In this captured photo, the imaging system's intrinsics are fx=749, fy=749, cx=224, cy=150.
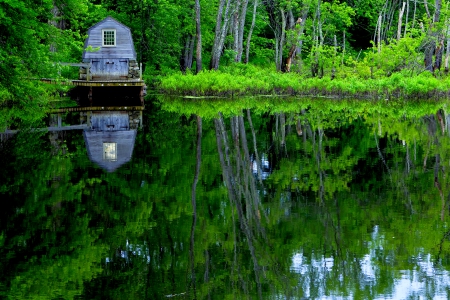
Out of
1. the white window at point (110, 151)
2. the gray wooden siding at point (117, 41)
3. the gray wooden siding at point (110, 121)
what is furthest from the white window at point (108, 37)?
the white window at point (110, 151)

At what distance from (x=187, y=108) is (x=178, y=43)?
61.4ft

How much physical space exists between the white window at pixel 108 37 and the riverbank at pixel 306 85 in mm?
3550

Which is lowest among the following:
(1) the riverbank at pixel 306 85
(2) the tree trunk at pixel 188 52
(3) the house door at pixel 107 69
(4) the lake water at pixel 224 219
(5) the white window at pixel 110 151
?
(4) the lake water at pixel 224 219

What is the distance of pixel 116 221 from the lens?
8430mm

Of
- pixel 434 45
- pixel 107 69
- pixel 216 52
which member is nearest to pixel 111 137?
pixel 107 69

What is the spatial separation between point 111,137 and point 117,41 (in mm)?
22976

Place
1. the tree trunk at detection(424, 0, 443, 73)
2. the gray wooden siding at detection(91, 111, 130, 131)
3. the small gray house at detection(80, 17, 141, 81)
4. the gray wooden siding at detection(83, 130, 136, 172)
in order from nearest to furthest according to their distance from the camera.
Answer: the gray wooden siding at detection(83, 130, 136, 172) < the gray wooden siding at detection(91, 111, 130, 131) < the tree trunk at detection(424, 0, 443, 73) < the small gray house at detection(80, 17, 141, 81)

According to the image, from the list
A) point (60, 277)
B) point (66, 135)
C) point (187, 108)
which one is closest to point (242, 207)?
point (60, 277)

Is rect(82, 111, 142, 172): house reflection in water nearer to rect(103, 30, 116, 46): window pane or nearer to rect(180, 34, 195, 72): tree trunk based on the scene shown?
rect(103, 30, 116, 46): window pane

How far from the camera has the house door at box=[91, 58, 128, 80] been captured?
39.3 metres

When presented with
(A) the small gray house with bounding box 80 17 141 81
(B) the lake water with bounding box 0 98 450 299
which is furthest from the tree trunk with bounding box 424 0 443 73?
(B) the lake water with bounding box 0 98 450 299

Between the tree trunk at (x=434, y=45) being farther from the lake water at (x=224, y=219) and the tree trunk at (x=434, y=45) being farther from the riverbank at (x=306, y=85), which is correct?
the lake water at (x=224, y=219)

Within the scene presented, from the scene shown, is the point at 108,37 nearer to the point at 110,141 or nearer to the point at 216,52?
the point at 216,52

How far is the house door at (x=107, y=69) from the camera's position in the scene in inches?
1549
